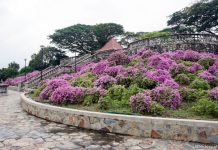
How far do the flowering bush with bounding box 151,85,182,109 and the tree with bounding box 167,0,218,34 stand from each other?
1132 inches

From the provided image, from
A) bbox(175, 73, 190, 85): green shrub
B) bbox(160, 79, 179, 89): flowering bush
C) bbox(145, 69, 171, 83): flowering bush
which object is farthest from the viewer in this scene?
bbox(175, 73, 190, 85): green shrub

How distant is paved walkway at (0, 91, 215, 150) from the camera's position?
6.50 m

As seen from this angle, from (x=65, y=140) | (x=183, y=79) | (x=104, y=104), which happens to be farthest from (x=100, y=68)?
(x=65, y=140)

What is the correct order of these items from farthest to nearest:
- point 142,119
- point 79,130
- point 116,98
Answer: point 116,98 → point 79,130 → point 142,119

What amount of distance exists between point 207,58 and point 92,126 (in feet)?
24.8

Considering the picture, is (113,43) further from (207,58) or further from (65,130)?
(65,130)

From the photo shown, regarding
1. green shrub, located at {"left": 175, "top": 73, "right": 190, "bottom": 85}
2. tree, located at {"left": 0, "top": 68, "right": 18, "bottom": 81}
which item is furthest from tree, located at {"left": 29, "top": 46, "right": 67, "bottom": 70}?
green shrub, located at {"left": 175, "top": 73, "right": 190, "bottom": 85}

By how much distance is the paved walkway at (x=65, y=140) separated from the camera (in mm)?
6500

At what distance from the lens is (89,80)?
41.7ft

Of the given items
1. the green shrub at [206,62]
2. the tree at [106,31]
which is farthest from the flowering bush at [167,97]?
the tree at [106,31]

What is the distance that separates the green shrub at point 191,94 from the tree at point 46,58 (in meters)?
37.4

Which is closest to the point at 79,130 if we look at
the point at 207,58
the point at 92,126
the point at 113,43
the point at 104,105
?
the point at 92,126

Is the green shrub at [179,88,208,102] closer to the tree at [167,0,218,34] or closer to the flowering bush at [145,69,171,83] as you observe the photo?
the flowering bush at [145,69,171,83]

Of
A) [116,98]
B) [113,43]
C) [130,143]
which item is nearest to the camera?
[130,143]
